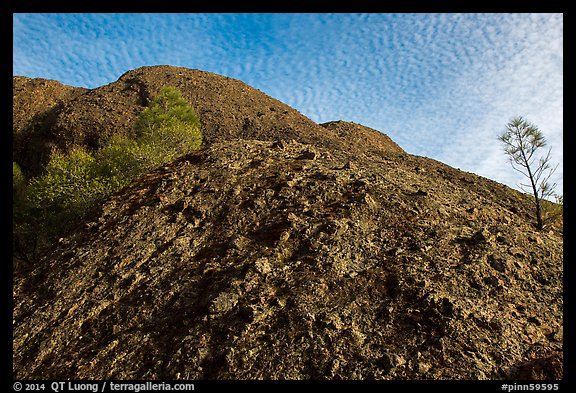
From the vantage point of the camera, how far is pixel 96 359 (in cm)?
906

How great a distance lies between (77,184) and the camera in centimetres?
1927

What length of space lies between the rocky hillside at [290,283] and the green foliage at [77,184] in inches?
137

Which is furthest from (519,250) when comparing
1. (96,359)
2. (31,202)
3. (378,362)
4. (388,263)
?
(31,202)

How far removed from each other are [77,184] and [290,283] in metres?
14.5

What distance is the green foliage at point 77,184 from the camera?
1902 centimetres

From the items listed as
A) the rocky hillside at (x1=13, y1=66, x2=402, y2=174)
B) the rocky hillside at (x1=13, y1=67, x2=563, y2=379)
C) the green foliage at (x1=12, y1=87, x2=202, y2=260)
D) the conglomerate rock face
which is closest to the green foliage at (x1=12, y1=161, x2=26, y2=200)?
the green foliage at (x1=12, y1=87, x2=202, y2=260)

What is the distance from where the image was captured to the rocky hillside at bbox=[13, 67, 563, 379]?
8078 mm

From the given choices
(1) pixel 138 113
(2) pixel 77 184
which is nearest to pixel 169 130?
(2) pixel 77 184

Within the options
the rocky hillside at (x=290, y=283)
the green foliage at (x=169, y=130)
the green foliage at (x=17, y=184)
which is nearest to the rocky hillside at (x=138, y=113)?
the green foliage at (x=169, y=130)

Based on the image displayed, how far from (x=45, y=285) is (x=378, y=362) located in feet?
35.8

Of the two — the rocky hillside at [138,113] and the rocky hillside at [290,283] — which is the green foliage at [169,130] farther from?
the rocky hillside at [290,283]

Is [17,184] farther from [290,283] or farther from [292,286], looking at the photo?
[292,286]

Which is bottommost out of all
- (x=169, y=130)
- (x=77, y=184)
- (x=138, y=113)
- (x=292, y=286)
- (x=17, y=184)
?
(x=292, y=286)

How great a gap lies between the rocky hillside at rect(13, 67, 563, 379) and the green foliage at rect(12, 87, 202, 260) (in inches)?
137
